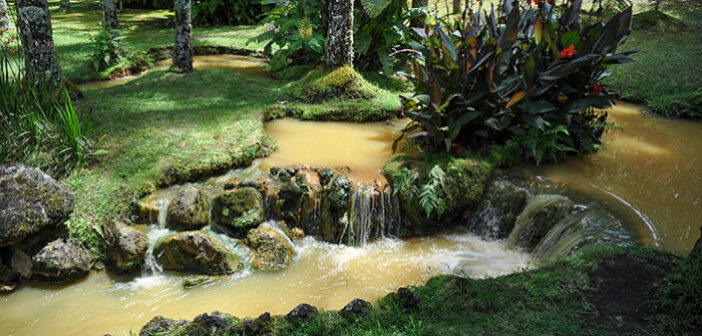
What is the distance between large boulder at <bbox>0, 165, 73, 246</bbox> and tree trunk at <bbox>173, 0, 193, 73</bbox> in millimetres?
5114

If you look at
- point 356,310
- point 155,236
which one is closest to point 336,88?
point 155,236

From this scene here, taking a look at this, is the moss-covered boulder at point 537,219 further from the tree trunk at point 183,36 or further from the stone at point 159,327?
the tree trunk at point 183,36

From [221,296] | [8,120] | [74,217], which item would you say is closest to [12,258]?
[74,217]

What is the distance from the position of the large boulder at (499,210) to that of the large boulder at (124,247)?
13.5ft

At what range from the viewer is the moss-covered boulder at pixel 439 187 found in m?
6.32

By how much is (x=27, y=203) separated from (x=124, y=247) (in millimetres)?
1083

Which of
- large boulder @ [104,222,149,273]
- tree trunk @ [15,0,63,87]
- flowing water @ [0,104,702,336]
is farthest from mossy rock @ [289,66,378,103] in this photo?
large boulder @ [104,222,149,273]

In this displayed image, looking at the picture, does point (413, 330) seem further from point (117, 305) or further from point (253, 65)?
point (253, 65)

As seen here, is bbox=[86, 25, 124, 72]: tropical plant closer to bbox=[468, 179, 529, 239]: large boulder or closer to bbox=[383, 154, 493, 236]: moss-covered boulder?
bbox=[383, 154, 493, 236]: moss-covered boulder

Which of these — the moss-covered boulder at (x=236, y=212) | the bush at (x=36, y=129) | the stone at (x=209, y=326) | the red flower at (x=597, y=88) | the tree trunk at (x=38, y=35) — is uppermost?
the tree trunk at (x=38, y=35)

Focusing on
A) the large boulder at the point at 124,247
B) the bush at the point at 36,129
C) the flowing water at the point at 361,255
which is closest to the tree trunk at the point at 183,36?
the flowing water at the point at 361,255

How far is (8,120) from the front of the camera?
18.8ft

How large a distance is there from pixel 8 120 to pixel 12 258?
1629 mm

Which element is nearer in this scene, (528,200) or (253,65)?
(528,200)
